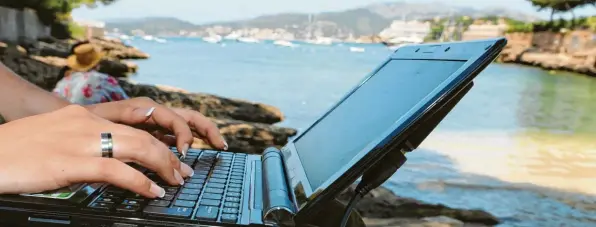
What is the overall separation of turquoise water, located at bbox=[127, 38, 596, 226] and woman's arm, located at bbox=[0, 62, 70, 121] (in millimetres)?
288

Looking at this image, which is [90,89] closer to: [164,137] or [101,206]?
[164,137]

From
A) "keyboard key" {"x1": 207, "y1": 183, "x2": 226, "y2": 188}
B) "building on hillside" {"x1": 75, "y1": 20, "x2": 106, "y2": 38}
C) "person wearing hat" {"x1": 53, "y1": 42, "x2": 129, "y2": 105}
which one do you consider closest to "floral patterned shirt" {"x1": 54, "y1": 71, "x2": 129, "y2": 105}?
"person wearing hat" {"x1": 53, "y1": 42, "x2": 129, "y2": 105}

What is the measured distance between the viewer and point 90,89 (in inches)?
60.4

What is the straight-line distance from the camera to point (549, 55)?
264 inches

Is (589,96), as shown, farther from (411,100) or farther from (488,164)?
(411,100)

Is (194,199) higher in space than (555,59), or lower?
higher

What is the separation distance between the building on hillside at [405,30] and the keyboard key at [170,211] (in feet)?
17.4

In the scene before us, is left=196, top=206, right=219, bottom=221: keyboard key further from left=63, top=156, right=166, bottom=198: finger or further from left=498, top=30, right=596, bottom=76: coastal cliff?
left=498, top=30, right=596, bottom=76: coastal cliff

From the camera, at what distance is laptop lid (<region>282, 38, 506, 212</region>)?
0.42 m

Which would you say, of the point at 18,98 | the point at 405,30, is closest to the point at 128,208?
the point at 18,98

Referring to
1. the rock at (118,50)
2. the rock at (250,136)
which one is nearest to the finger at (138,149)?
the rock at (250,136)

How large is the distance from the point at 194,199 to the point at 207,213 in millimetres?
48

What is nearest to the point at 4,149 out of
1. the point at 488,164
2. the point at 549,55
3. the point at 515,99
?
the point at 488,164

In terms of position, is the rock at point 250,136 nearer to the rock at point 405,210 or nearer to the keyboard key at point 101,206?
the rock at point 405,210
